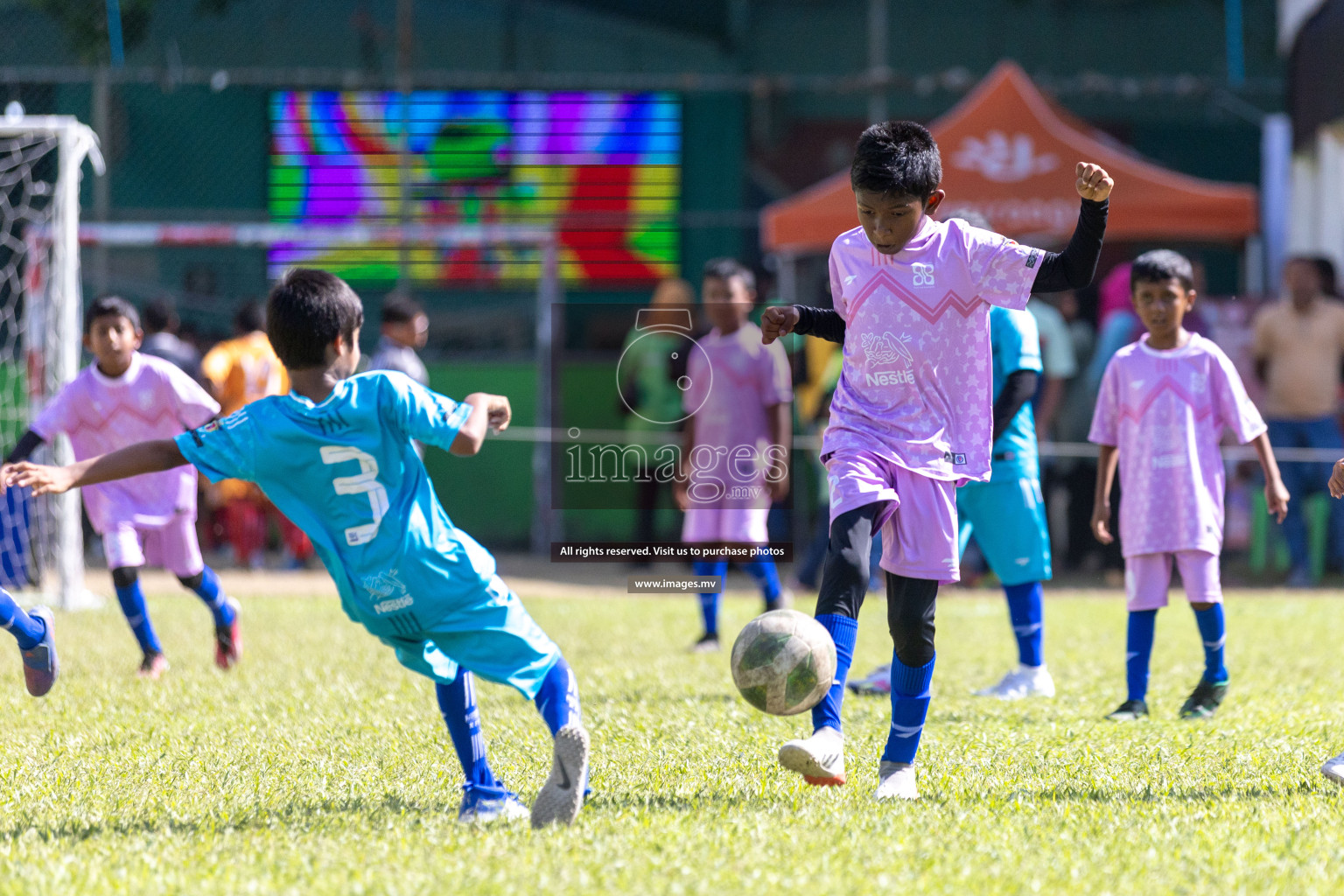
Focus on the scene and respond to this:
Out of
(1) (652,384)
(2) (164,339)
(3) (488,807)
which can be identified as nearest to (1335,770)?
(3) (488,807)

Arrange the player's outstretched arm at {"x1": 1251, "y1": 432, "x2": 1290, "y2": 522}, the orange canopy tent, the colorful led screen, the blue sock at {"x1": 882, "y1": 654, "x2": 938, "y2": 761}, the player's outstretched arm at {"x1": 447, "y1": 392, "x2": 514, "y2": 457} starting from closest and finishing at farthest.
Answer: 1. the player's outstretched arm at {"x1": 447, "y1": 392, "x2": 514, "y2": 457}
2. the blue sock at {"x1": 882, "y1": 654, "x2": 938, "y2": 761}
3. the player's outstretched arm at {"x1": 1251, "y1": 432, "x2": 1290, "y2": 522}
4. the orange canopy tent
5. the colorful led screen

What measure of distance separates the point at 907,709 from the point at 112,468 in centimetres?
224

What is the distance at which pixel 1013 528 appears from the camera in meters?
6.74

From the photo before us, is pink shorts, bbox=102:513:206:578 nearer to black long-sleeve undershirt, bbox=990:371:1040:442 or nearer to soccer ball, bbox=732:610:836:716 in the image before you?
black long-sleeve undershirt, bbox=990:371:1040:442

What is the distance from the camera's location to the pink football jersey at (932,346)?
4.44 meters

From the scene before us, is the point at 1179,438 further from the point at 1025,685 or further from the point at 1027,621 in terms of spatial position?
the point at 1025,685

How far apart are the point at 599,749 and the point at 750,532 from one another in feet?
10.2

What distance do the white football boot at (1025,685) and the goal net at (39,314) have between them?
6.39 metres

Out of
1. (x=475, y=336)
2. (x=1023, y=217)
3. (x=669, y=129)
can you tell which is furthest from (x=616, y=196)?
(x=1023, y=217)

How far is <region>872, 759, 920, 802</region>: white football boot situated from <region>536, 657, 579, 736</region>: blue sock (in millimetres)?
884

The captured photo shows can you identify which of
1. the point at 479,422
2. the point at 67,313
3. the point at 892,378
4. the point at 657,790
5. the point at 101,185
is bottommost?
the point at 657,790

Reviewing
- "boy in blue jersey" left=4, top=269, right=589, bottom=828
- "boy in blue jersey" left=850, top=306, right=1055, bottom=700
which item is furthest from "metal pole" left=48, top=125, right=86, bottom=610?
"boy in blue jersey" left=4, top=269, right=589, bottom=828

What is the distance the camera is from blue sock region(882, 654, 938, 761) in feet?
14.5

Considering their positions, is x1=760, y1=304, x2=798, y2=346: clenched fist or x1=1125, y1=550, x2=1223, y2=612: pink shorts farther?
x1=1125, y1=550, x2=1223, y2=612: pink shorts
